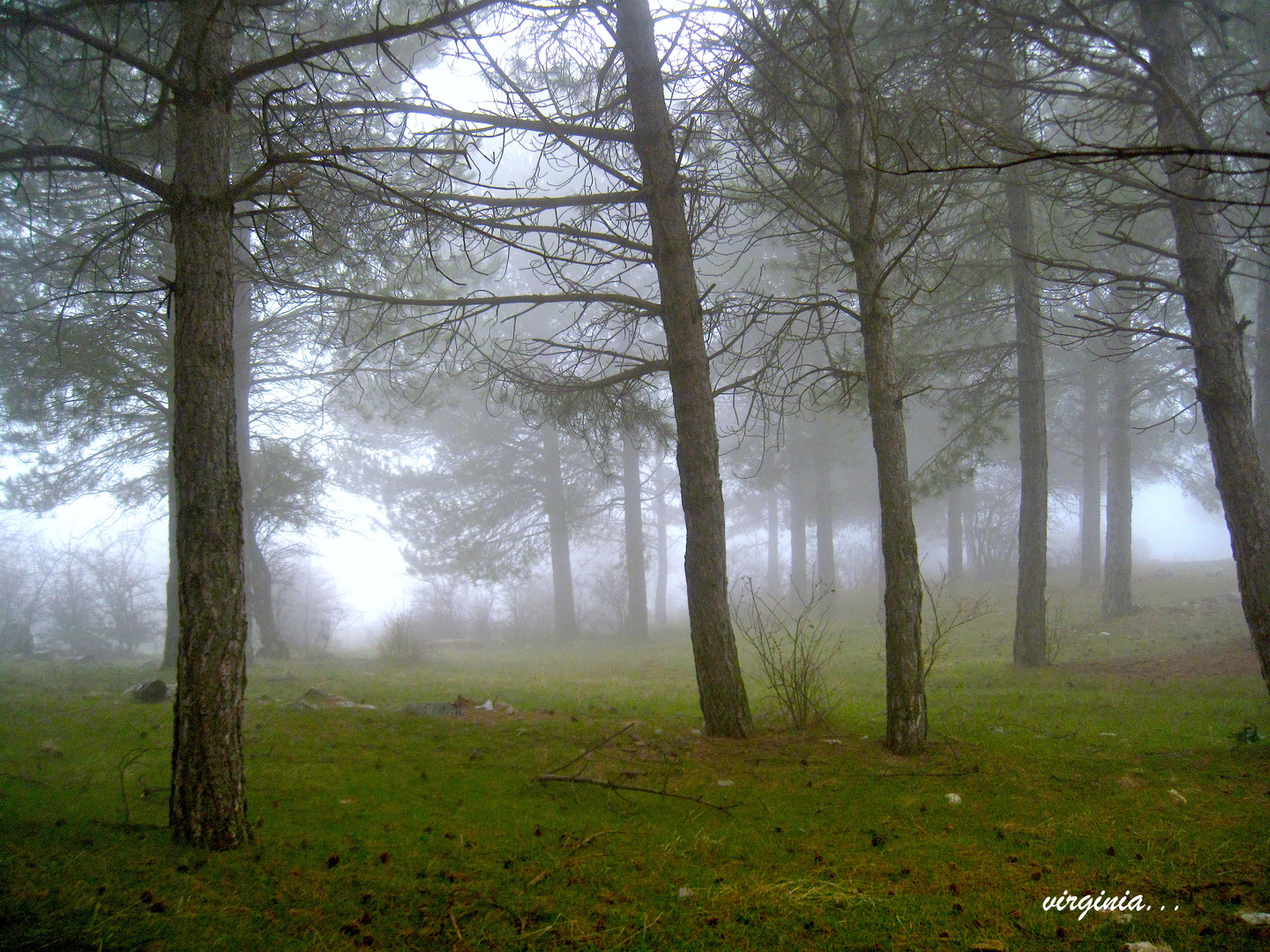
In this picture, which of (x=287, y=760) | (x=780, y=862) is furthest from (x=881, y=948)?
(x=287, y=760)

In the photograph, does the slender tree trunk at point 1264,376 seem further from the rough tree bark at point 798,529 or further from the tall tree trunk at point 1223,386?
the rough tree bark at point 798,529

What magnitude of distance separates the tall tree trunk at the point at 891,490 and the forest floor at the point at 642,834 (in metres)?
0.36

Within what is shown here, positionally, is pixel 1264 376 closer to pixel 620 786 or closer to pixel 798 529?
pixel 620 786

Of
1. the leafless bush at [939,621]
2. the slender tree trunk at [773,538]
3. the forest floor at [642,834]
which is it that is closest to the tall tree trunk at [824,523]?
the leafless bush at [939,621]

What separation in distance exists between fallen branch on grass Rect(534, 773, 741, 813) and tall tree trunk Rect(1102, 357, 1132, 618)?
12916 millimetres

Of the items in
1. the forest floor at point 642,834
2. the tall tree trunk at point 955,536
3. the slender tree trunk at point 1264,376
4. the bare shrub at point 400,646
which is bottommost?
the bare shrub at point 400,646

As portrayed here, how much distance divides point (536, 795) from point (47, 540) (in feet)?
59.0

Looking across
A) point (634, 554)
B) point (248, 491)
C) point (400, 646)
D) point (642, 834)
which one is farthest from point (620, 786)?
point (634, 554)

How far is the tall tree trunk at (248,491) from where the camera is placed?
12750 mm

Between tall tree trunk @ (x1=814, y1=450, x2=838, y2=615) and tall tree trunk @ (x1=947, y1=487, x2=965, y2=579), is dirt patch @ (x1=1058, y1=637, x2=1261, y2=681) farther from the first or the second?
tall tree trunk @ (x1=947, y1=487, x2=965, y2=579)

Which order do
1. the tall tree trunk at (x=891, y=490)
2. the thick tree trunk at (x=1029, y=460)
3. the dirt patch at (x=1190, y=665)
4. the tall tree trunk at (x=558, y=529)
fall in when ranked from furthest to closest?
1. the tall tree trunk at (x=558, y=529)
2. the thick tree trunk at (x=1029, y=460)
3. the dirt patch at (x=1190, y=665)
4. the tall tree trunk at (x=891, y=490)

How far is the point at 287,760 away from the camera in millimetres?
4578

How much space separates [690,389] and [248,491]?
10.7 metres

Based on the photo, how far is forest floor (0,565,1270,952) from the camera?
264 centimetres
